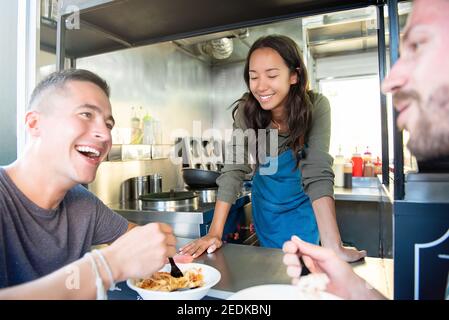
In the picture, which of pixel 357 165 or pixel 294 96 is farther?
pixel 357 165

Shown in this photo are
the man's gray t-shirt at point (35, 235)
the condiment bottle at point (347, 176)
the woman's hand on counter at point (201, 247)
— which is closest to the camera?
the man's gray t-shirt at point (35, 235)

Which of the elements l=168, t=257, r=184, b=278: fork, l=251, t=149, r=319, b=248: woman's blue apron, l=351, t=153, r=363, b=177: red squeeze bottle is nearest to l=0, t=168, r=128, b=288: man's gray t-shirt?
l=168, t=257, r=184, b=278: fork

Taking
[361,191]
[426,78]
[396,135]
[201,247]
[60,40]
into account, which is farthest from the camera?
[361,191]

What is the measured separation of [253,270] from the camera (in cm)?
82

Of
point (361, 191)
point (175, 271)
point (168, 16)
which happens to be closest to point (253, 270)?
point (175, 271)

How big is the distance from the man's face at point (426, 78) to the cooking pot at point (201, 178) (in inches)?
58.4

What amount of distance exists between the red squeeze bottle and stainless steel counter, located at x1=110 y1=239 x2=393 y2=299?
1.87 metres

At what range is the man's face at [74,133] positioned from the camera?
673 millimetres

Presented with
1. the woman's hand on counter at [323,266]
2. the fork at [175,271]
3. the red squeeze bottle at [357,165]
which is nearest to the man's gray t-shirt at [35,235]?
the fork at [175,271]

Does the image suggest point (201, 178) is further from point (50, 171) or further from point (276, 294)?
point (276, 294)

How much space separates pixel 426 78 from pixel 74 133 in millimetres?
651

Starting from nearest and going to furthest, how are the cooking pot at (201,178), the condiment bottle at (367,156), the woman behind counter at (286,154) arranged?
1. the woman behind counter at (286,154)
2. the cooking pot at (201,178)
3. the condiment bottle at (367,156)

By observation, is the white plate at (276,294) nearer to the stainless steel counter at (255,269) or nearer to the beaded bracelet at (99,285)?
the stainless steel counter at (255,269)
